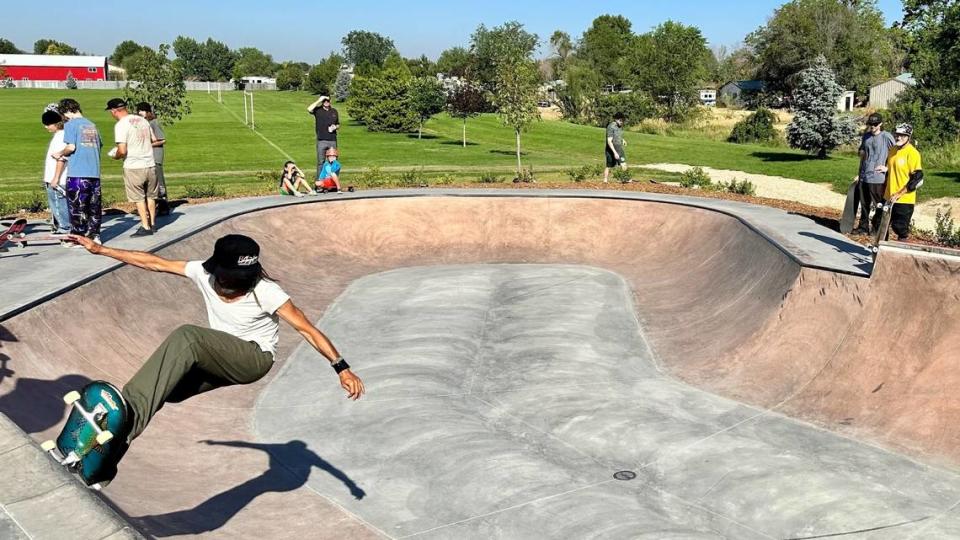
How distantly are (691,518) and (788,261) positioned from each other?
5999 mm

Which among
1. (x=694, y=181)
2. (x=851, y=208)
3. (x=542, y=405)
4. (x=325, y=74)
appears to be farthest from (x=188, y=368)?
(x=325, y=74)

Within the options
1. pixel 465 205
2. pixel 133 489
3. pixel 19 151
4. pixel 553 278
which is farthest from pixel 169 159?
pixel 133 489

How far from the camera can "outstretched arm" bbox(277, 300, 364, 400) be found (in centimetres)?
498

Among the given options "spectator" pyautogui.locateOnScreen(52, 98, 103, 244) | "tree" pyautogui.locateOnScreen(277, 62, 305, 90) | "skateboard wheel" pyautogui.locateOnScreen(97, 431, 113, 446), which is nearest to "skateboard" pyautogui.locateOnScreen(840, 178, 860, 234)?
"spectator" pyautogui.locateOnScreen(52, 98, 103, 244)

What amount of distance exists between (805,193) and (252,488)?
2355cm

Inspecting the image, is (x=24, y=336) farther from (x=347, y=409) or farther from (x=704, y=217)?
(x=704, y=217)

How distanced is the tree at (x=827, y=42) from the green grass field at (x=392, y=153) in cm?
4860

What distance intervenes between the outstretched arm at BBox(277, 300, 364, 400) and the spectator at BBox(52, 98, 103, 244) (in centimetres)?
755

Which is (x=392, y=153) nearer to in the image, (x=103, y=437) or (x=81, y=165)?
(x=81, y=165)

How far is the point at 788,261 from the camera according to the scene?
1150cm

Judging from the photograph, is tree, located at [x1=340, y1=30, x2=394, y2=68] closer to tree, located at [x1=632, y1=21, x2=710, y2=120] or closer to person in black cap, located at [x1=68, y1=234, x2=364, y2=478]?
tree, located at [x1=632, y1=21, x2=710, y2=120]

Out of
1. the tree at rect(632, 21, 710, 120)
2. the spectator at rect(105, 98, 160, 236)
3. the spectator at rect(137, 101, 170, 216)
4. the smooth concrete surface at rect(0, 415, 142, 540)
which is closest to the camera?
the smooth concrete surface at rect(0, 415, 142, 540)

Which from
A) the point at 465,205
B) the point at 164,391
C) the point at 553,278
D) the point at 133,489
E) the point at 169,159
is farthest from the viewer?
the point at 169,159

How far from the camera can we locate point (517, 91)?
30.9 metres
